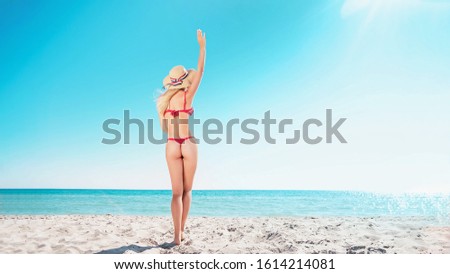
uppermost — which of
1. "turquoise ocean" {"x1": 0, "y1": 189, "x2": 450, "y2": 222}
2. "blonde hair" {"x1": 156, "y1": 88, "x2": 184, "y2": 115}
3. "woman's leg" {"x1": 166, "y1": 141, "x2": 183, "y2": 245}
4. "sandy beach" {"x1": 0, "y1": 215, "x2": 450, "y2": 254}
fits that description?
"blonde hair" {"x1": 156, "y1": 88, "x2": 184, "y2": 115}

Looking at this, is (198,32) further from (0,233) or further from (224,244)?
(0,233)

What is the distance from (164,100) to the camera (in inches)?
153

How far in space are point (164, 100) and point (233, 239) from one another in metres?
1.95

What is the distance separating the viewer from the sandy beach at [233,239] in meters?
3.64

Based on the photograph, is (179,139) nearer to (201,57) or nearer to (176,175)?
(176,175)

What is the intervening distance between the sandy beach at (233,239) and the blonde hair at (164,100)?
162 cm

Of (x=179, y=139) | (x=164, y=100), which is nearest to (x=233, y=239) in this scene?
(x=179, y=139)

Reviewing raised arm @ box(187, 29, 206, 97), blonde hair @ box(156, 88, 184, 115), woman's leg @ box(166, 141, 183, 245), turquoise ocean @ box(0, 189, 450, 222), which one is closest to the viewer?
raised arm @ box(187, 29, 206, 97)

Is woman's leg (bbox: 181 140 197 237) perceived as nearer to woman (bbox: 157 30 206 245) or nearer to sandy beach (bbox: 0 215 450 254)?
woman (bbox: 157 30 206 245)

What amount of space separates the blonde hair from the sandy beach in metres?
1.62

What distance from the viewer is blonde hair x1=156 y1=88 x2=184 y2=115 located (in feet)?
12.6

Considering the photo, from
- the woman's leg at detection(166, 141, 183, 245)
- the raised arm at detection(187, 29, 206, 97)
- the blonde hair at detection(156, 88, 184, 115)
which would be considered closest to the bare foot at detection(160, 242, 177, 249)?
the woman's leg at detection(166, 141, 183, 245)

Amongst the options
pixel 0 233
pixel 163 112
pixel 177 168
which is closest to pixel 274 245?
pixel 177 168

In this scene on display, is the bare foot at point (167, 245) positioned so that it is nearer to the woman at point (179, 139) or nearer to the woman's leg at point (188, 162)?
the woman at point (179, 139)
